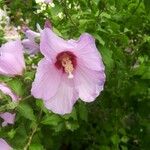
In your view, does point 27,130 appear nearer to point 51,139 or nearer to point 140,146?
point 51,139

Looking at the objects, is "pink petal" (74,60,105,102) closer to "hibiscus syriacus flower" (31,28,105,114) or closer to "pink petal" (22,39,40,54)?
"hibiscus syriacus flower" (31,28,105,114)

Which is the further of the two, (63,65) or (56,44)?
(63,65)

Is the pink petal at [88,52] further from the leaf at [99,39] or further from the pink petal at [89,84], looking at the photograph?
the leaf at [99,39]

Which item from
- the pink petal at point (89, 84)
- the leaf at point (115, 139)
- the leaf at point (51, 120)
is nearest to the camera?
the pink petal at point (89, 84)

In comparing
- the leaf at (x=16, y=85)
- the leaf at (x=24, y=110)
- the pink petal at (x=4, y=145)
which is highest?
the leaf at (x=16, y=85)

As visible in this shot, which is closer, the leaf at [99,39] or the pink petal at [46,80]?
the pink petal at [46,80]

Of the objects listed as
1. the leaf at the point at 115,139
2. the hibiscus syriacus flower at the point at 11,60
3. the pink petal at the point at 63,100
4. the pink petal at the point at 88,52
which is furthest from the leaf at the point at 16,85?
the leaf at the point at 115,139

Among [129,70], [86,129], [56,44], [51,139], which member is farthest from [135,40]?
[56,44]

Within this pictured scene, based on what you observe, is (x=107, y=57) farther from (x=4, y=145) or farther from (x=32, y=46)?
(x=4, y=145)
